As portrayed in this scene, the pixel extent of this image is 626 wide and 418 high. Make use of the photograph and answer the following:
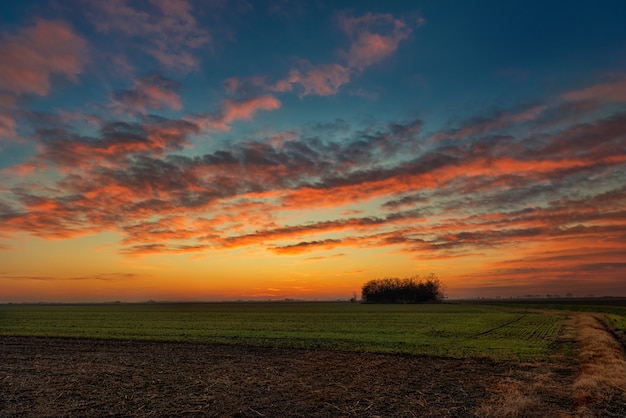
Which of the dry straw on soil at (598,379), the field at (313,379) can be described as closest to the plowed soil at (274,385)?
the field at (313,379)

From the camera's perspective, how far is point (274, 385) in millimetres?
16969

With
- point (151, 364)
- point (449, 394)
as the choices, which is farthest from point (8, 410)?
point (449, 394)

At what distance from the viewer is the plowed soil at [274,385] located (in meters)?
13.3

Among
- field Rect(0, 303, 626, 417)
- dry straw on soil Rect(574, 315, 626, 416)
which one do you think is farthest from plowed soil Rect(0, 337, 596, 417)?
dry straw on soil Rect(574, 315, 626, 416)

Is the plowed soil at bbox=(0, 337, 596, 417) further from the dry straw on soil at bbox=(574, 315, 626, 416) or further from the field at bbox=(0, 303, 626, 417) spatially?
the dry straw on soil at bbox=(574, 315, 626, 416)

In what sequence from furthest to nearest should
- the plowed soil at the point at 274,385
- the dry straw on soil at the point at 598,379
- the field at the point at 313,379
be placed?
the dry straw on soil at the point at 598,379, the field at the point at 313,379, the plowed soil at the point at 274,385

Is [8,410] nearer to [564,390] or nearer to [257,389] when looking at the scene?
[257,389]

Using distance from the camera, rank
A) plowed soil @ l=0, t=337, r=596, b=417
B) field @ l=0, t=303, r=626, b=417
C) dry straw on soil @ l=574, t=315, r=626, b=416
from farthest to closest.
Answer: dry straw on soil @ l=574, t=315, r=626, b=416
field @ l=0, t=303, r=626, b=417
plowed soil @ l=0, t=337, r=596, b=417

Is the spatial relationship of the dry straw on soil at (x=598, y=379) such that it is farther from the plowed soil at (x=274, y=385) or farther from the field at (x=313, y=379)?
the plowed soil at (x=274, y=385)

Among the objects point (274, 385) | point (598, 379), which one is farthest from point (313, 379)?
point (598, 379)

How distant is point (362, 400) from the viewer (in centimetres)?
1460

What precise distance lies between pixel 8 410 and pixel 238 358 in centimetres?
1262

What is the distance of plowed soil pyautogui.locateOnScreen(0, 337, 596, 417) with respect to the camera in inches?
525

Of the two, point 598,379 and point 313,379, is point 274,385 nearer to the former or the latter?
point 313,379
